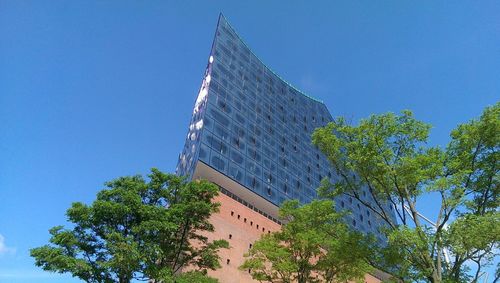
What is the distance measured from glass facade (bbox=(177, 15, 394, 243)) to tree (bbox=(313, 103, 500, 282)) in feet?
74.7

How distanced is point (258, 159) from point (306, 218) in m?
21.9

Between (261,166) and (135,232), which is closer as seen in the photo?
(135,232)

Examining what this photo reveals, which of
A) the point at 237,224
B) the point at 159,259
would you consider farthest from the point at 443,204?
the point at 237,224

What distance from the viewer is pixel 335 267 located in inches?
859

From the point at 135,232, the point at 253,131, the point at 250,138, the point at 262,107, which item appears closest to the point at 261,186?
the point at 250,138

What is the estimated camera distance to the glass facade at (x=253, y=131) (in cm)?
3928

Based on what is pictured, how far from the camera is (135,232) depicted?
59.0 ft

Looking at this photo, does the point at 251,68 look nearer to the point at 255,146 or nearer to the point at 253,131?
the point at 253,131

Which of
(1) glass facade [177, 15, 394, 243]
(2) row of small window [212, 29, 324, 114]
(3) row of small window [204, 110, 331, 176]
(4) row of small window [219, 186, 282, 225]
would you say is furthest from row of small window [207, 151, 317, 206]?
(2) row of small window [212, 29, 324, 114]

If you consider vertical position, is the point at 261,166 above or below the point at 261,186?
above

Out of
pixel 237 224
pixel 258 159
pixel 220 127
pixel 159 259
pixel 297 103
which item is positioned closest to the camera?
pixel 159 259

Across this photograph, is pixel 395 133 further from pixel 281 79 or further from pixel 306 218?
pixel 281 79

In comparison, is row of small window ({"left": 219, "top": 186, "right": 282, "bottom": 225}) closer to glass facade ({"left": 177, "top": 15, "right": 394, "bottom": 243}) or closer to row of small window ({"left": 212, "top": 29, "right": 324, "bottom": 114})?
glass facade ({"left": 177, "top": 15, "right": 394, "bottom": 243})

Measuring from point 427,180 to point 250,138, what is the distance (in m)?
31.5
